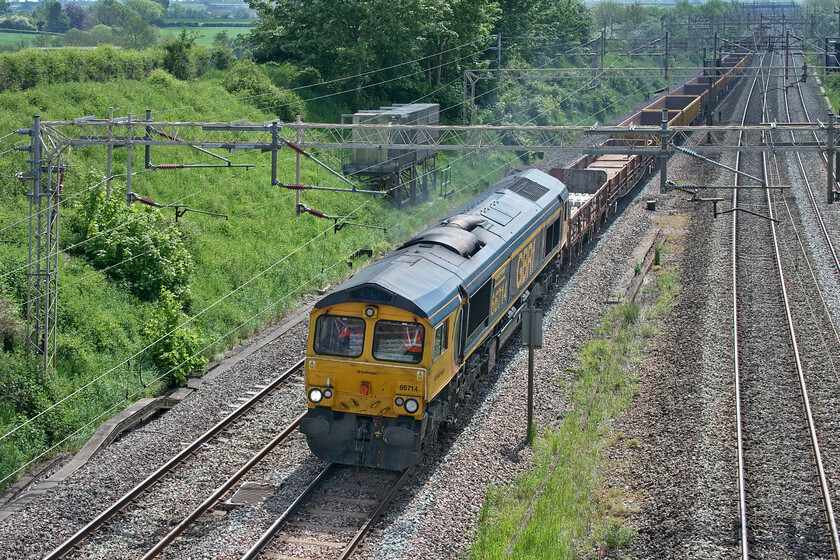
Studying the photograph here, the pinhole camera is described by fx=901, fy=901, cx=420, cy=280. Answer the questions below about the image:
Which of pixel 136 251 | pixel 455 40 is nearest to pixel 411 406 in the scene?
pixel 136 251

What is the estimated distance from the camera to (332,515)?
12.9 metres

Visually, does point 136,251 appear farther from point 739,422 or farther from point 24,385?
point 739,422

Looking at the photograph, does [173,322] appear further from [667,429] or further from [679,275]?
[679,275]

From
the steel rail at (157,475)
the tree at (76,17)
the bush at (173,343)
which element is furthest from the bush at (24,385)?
the tree at (76,17)

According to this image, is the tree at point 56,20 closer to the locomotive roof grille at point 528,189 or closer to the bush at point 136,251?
the bush at point 136,251

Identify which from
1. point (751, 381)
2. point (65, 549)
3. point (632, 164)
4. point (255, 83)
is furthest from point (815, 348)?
point (255, 83)

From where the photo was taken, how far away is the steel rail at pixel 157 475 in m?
12.1

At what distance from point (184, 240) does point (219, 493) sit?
1279 centimetres

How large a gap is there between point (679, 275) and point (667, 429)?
10662mm

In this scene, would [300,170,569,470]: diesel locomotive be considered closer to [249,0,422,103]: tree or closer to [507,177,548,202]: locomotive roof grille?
[507,177,548,202]: locomotive roof grille

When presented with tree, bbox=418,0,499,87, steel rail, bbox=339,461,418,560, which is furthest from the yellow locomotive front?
tree, bbox=418,0,499,87

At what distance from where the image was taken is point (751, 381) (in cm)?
1775

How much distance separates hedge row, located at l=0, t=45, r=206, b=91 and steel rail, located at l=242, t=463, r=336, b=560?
868 inches

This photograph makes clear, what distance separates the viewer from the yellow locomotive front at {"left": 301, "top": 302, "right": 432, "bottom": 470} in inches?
534
